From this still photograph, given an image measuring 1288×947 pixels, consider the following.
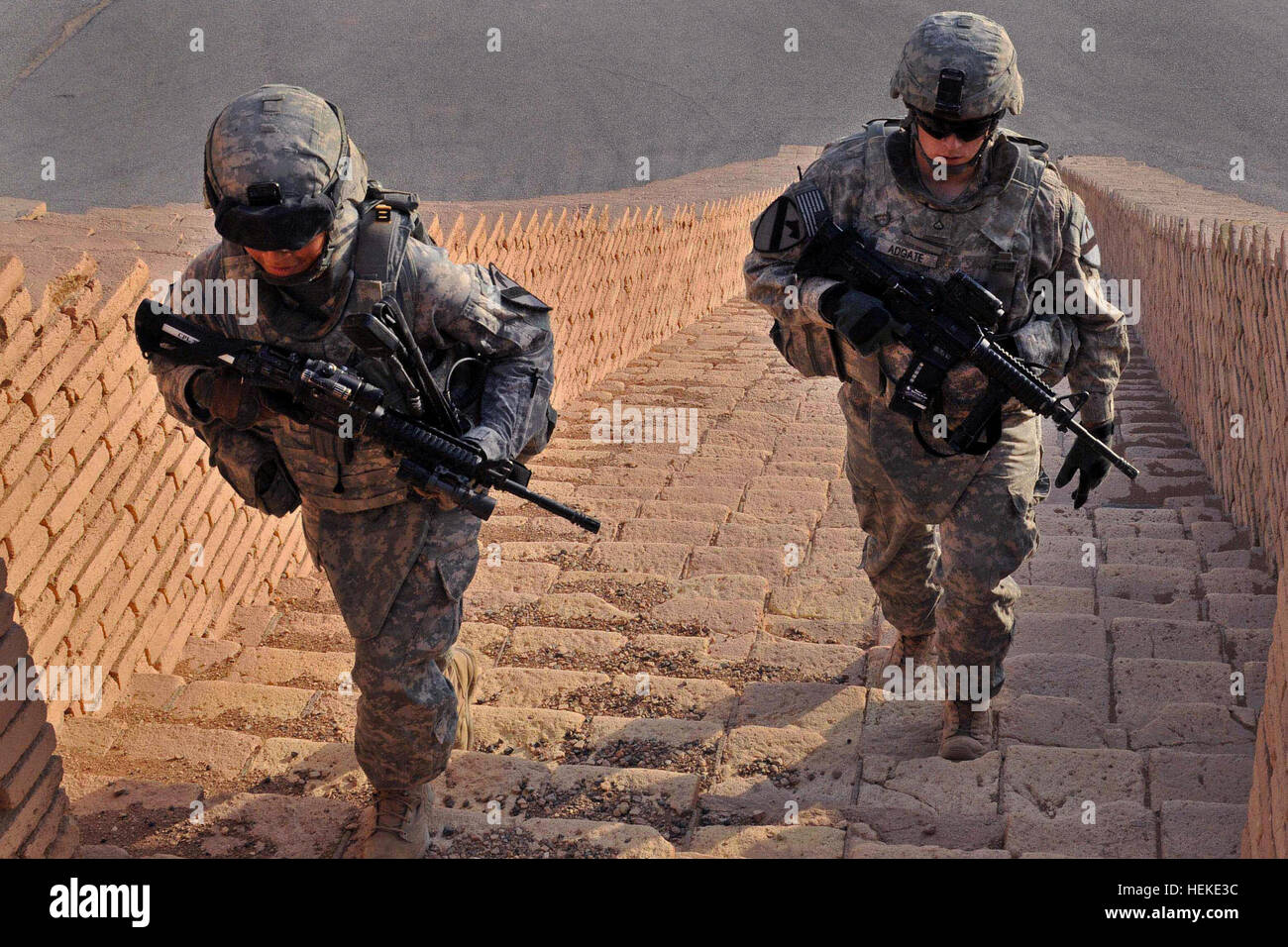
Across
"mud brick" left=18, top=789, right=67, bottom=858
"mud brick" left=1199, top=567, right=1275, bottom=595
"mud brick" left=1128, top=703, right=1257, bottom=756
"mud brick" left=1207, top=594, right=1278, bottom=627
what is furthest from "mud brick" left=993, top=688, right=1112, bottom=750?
"mud brick" left=18, top=789, right=67, bottom=858

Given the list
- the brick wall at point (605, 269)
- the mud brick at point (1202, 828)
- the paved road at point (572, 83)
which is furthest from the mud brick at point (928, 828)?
the paved road at point (572, 83)

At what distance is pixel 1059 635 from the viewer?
483cm

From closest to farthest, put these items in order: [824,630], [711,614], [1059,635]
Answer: [1059,635]
[824,630]
[711,614]

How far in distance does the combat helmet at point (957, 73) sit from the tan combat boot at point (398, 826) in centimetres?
243

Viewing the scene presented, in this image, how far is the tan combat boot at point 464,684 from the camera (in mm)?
4121

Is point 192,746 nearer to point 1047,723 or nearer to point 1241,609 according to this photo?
point 1047,723

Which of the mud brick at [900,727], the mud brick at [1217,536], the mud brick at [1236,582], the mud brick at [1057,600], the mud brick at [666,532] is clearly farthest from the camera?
the mud brick at [666,532]

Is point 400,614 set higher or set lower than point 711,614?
lower

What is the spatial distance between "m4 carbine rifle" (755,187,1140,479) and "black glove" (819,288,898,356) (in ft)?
0.13

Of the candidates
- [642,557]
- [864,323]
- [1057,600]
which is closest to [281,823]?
[864,323]

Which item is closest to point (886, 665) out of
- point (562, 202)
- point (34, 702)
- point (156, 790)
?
point (156, 790)

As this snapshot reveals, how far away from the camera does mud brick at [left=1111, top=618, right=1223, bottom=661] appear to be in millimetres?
4637

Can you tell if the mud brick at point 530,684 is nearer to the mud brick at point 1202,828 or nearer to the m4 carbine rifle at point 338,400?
the m4 carbine rifle at point 338,400

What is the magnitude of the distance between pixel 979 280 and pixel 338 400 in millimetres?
1951
